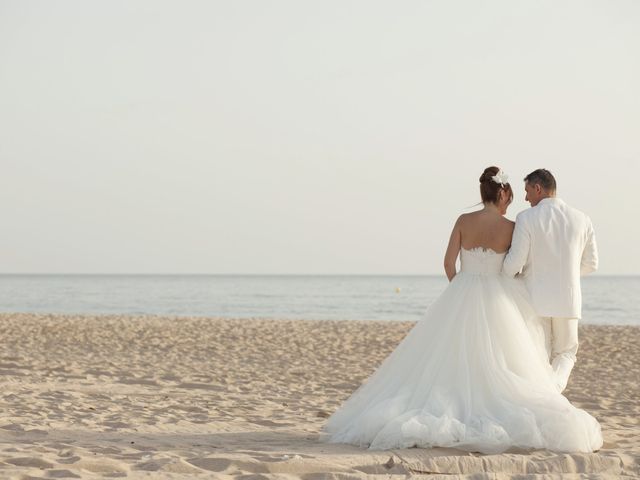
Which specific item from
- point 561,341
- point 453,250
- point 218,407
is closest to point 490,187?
point 453,250

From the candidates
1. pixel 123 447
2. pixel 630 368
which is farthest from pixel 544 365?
pixel 630 368

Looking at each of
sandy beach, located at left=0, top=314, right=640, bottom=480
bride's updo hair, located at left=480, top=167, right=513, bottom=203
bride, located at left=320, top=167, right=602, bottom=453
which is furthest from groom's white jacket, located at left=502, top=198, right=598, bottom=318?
sandy beach, located at left=0, top=314, right=640, bottom=480

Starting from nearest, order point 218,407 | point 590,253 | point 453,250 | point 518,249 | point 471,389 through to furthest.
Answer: point 471,389
point 518,249
point 453,250
point 590,253
point 218,407

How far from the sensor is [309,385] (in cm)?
1053

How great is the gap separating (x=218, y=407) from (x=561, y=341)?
364cm

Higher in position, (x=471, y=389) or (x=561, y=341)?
(x=561, y=341)

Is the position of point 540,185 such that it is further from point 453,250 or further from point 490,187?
point 453,250

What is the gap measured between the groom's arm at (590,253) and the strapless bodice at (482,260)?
67 centimetres

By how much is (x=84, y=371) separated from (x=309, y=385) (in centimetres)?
313

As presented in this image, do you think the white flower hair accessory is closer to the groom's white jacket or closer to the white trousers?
the groom's white jacket

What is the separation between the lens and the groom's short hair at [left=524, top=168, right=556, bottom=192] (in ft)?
19.8

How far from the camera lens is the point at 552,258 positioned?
19.3 ft

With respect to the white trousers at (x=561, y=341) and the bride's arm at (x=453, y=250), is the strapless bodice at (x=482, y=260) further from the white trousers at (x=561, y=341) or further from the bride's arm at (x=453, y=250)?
the white trousers at (x=561, y=341)

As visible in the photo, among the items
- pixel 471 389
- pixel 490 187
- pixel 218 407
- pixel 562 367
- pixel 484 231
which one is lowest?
pixel 218 407
